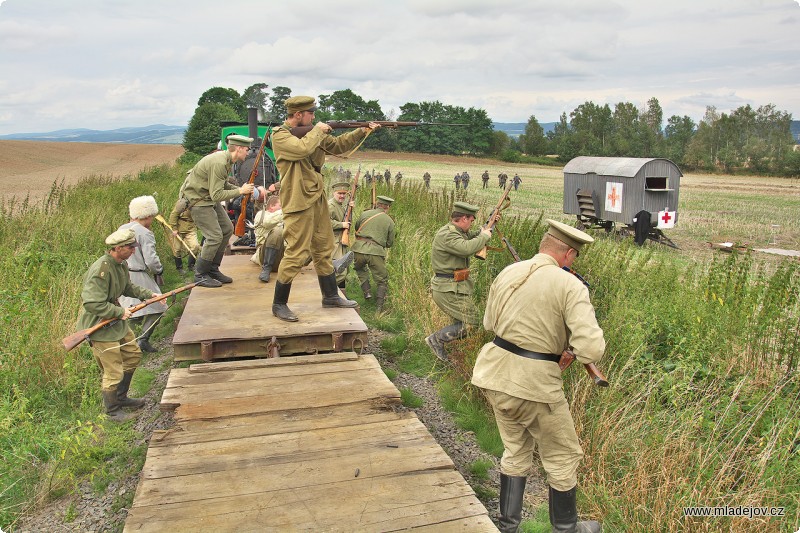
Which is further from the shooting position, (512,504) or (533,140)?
(533,140)

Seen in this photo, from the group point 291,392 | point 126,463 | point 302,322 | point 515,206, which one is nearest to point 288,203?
point 302,322

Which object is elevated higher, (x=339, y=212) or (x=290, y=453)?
(x=339, y=212)

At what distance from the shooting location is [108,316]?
5.44 m

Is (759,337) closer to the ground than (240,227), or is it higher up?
closer to the ground

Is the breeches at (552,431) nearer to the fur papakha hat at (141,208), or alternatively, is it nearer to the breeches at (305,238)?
the breeches at (305,238)

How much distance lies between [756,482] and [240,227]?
669 cm

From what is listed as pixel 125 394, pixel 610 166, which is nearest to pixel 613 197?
pixel 610 166

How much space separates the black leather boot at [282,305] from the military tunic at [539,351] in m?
2.79

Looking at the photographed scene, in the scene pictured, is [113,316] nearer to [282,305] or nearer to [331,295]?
[282,305]

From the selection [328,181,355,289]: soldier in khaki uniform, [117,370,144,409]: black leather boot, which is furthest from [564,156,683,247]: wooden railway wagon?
[117,370,144,409]: black leather boot

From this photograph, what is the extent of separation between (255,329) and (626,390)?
3.35 meters

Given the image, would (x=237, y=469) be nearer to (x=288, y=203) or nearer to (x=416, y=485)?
(x=416, y=485)

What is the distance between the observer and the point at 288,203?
5914 mm

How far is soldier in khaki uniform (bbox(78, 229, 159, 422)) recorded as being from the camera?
5.45 meters
